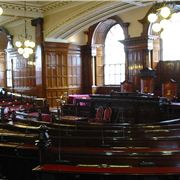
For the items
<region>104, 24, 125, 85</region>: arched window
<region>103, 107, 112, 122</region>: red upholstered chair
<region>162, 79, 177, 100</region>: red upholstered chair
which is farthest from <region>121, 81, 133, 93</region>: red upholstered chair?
<region>103, 107, 112, 122</region>: red upholstered chair

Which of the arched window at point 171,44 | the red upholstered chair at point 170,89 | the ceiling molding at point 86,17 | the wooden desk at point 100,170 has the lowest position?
the wooden desk at point 100,170

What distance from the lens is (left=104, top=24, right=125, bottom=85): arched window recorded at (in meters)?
16.2

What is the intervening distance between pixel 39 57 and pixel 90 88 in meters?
3.08

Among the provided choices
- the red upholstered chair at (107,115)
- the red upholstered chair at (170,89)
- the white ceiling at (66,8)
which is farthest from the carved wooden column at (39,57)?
the red upholstered chair at (107,115)

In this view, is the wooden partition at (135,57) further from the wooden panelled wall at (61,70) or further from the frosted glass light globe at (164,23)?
the frosted glass light globe at (164,23)

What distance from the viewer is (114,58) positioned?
16625 mm

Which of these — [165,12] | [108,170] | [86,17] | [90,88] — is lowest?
[108,170]

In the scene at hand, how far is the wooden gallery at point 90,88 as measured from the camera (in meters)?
4.20

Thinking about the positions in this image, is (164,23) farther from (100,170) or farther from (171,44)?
(100,170)

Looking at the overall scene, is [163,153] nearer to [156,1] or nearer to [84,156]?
[84,156]

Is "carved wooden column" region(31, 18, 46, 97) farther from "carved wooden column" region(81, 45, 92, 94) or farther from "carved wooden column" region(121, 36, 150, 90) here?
"carved wooden column" region(121, 36, 150, 90)

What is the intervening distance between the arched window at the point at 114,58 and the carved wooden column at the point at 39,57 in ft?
11.0

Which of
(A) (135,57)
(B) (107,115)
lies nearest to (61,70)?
(A) (135,57)

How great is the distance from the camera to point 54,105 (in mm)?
15781
